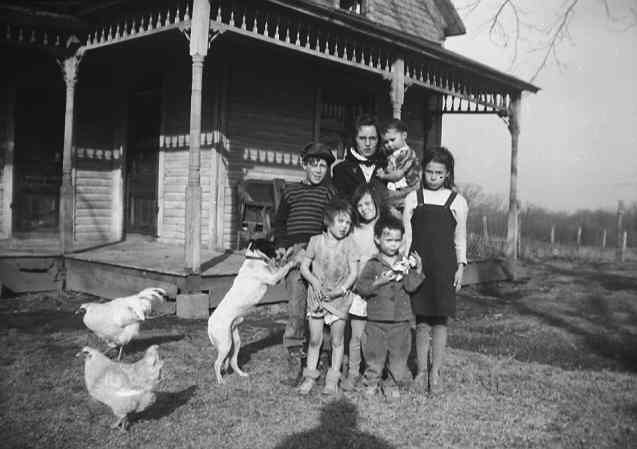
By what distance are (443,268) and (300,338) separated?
4.33ft

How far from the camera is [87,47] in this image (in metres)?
9.06

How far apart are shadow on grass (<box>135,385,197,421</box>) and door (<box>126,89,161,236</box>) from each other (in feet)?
23.4

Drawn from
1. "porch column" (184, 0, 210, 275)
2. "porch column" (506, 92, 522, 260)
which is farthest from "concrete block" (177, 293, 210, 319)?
"porch column" (506, 92, 522, 260)

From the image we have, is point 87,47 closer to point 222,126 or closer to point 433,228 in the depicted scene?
point 222,126

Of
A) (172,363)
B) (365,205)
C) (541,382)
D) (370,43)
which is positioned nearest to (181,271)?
(172,363)

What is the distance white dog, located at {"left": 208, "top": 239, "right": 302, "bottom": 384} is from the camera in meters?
4.74

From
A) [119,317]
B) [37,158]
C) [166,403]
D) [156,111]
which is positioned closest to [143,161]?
[156,111]

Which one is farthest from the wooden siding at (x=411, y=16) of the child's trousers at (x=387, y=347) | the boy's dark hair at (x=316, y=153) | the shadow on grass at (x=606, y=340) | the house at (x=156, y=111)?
the child's trousers at (x=387, y=347)

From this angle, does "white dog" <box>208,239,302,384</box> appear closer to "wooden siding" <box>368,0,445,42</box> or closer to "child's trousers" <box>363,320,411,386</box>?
"child's trousers" <box>363,320,411,386</box>

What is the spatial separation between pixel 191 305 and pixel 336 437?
162 inches

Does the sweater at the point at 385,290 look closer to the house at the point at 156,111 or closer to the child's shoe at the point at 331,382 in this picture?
the child's shoe at the point at 331,382

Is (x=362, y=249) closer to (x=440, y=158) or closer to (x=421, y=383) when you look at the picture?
(x=440, y=158)

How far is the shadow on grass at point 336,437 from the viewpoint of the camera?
3.64m

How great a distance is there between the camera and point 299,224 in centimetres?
496
